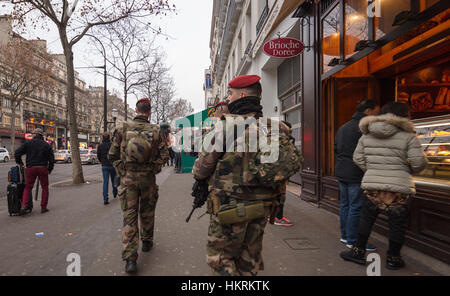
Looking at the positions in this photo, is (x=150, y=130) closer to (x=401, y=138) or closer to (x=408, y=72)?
(x=401, y=138)

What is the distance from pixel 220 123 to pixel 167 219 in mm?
3835

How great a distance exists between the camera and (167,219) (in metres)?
5.27

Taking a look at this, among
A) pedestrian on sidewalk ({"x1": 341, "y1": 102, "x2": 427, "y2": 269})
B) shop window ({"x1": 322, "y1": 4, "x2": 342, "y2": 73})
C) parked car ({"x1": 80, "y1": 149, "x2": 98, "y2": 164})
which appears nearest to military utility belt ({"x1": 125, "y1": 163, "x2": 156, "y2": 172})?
pedestrian on sidewalk ({"x1": 341, "y1": 102, "x2": 427, "y2": 269})

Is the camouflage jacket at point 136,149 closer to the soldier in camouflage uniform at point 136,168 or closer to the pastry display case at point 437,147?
the soldier in camouflage uniform at point 136,168

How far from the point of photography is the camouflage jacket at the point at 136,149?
125 inches

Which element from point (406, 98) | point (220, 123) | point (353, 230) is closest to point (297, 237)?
point (353, 230)

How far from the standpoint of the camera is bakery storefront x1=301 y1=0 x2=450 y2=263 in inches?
137

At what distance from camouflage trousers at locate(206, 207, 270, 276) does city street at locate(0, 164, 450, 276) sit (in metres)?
1.09

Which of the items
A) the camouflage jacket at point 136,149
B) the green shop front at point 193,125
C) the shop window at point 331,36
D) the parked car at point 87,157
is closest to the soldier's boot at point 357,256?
the camouflage jacket at point 136,149

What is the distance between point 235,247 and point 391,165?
2110 millimetres

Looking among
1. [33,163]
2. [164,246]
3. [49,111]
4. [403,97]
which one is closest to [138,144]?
[164,246]

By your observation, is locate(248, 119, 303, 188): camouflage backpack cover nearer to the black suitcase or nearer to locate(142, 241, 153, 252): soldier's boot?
locate(142, 241, 153, 252): soldier's boot

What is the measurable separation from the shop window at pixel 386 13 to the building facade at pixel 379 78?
0.06 feet

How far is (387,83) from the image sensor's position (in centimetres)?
595
